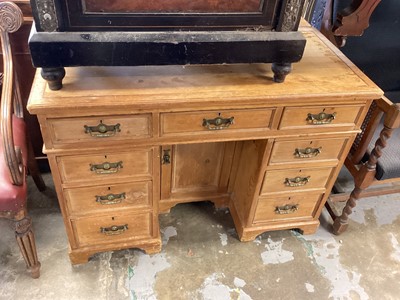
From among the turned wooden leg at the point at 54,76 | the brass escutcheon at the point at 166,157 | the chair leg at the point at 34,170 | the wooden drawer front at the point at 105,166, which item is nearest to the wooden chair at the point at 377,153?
the brass escutcheon at the point at 166,157

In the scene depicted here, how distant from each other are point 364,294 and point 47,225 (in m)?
1.56

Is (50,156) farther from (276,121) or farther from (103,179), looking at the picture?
(276,121)

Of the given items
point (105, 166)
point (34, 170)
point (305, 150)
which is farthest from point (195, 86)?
point (34, 170)

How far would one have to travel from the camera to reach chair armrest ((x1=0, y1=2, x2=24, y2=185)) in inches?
47.9

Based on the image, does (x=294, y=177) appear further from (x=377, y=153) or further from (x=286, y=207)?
(x=377, y=153)

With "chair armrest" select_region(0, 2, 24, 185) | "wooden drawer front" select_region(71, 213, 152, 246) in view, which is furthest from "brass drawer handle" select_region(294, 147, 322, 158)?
"chair armrest" select_region(0, 2, 24, 185)

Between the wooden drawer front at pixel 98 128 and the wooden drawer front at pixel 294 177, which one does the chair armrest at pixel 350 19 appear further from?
the wooden drawer front at pixel 98 128

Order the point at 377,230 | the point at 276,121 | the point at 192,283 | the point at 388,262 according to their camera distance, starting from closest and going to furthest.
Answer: the point at 276,121 < the point at 192,283 < the point at 388,262 < the point at 377,230

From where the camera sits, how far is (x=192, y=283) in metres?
1.62

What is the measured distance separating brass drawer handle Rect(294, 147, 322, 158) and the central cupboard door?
0.34 m

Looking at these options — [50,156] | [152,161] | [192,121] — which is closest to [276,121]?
[192,121]

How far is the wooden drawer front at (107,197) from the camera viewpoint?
4.53ft

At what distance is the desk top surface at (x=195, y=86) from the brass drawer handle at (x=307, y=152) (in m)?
0.26

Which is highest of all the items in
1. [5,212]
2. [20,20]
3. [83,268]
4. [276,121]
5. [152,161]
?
[20,20]
